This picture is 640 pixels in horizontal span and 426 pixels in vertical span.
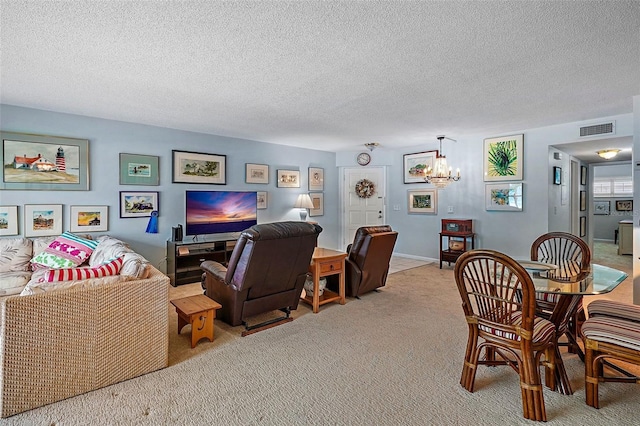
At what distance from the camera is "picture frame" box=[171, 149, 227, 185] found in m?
5.10

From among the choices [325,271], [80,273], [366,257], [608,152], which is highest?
[608,152]

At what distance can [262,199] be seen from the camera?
6.17 m

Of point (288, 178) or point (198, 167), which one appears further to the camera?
point (288, 178)

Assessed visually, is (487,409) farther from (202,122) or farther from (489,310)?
(202,122)

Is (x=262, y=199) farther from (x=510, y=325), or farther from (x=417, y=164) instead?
(x=510, y=325)

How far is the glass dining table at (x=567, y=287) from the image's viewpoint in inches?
78.9

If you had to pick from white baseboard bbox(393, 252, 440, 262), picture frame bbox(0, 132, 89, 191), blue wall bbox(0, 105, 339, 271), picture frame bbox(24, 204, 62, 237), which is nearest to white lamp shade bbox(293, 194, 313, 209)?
blue wall bbox(0, 105, 339, 271)

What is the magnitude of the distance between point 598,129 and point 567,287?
144 inches

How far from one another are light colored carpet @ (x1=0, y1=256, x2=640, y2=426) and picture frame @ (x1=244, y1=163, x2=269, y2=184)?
11.1 feet

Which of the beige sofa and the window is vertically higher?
the window

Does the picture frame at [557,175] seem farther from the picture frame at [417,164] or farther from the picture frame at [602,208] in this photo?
the picture frame at [602,208]

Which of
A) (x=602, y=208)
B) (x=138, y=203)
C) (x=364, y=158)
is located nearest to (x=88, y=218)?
(x=138, y=203)

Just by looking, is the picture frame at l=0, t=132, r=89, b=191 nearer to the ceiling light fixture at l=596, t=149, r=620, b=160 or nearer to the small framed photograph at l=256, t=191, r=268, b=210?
the small framed photograph at l=256, t=191, r=268, b=210

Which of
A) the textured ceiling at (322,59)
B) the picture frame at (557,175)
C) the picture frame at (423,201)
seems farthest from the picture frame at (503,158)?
the picture frame at (423,201)
